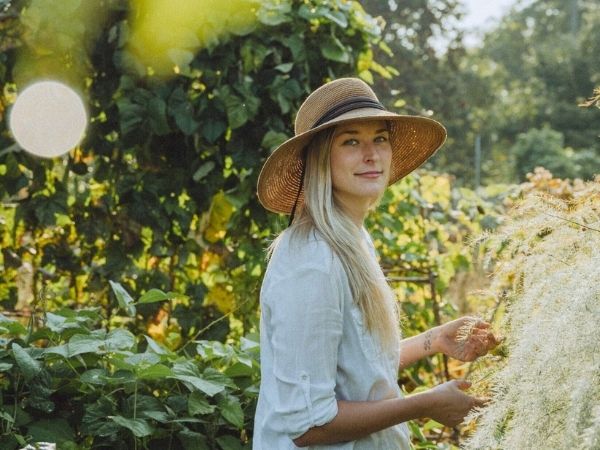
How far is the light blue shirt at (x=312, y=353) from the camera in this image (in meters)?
1.54

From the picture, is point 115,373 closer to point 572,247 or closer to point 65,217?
point 572,247

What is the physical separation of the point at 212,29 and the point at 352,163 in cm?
145

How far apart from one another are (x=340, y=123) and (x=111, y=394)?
880 millimetres

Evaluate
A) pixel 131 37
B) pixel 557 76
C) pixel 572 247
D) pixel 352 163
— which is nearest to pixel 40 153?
pixel 131 37

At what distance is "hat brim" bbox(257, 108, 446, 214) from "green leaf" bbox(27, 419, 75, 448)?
0.73m

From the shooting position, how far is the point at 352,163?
5.87 feet

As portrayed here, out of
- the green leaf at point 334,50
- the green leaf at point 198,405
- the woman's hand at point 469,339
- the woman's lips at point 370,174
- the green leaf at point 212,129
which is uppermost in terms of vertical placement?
the green leaf at point 334,50

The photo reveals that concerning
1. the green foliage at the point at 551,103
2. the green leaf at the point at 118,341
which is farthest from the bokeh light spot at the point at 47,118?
the green foliage at the point at 551,103

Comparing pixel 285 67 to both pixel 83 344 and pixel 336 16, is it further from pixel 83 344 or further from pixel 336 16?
pixel 83 344

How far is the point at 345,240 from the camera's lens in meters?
1.69

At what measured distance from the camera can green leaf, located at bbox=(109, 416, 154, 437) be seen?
1.84m

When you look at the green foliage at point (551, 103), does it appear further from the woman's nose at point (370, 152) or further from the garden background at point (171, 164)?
the woman's nose at point (370, 152)

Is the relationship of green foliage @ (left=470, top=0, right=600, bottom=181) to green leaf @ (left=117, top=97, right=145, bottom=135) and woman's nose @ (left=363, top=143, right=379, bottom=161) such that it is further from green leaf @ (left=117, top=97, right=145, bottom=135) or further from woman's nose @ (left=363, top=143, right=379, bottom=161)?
woman's nose @ (left=363, top=143, right=379, bottom=161)

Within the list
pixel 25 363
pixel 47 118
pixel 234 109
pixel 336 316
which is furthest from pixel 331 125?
pixel 47 118
